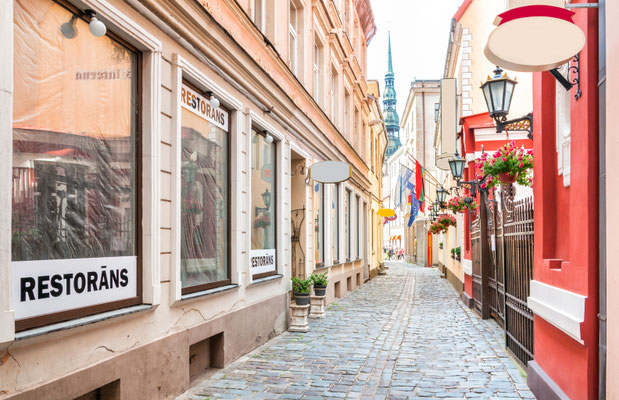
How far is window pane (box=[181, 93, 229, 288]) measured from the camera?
652 centimetres

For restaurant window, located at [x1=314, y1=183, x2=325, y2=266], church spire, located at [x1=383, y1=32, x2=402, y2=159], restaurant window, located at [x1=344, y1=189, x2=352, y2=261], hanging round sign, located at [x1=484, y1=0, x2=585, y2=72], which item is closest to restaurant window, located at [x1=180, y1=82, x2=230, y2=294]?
hanging round sign, located at [x1=484, y1=0, x2=585, y2=72]

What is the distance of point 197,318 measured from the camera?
645 cm

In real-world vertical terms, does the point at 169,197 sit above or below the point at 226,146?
below

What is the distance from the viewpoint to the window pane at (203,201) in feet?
21.4

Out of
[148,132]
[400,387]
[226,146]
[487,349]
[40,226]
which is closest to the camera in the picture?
[40,226]

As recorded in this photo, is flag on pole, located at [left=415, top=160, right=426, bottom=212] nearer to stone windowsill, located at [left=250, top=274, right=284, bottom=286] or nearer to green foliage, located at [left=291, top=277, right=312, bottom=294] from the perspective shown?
green foliage, located at [left=291, top=277, right=312, bottom=294]

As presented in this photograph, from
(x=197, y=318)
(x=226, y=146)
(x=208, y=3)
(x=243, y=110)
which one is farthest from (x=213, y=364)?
(x=208, y=3)

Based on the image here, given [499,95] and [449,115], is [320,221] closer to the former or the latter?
[449,115]

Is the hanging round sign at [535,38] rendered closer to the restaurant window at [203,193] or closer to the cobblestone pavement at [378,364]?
the cobblestone pavement at [378,364]

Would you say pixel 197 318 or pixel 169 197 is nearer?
pixel 169 197

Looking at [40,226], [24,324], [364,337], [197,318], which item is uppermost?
[40,226]

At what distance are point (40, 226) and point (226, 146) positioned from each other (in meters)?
4.04

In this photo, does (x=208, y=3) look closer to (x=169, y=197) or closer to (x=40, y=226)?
(x=169, y=197)

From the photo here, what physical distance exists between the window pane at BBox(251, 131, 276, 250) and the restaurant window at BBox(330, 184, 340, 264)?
6.09 meters
